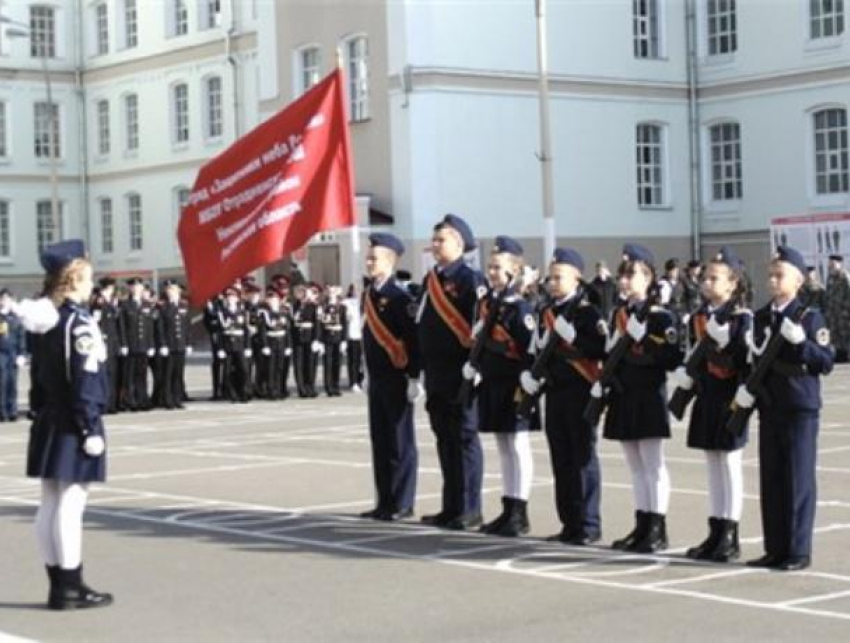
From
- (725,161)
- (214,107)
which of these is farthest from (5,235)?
(725,161)

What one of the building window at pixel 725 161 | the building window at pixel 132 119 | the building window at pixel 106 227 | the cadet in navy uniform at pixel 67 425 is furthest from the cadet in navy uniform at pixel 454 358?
the building window at pixel 106 227

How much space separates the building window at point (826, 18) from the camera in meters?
43.7

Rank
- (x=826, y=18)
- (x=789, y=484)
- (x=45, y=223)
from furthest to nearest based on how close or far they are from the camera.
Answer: (x=45, y=223) → (x=826, y=18) → (x=789, y=484)

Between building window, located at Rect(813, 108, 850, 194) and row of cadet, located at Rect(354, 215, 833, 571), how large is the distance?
31.4 metres

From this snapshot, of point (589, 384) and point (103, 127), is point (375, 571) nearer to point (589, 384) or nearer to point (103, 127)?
point (589, 384)

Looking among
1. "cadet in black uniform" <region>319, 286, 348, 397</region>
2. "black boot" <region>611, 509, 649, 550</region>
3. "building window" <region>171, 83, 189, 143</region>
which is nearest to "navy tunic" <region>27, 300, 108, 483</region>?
"black boot" <region>611, 509, 649, 550</region>

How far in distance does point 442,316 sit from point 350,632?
14.0 ft

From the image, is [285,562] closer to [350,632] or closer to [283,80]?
[350,632]

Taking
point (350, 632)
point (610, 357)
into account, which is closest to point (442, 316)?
point (610, 357)

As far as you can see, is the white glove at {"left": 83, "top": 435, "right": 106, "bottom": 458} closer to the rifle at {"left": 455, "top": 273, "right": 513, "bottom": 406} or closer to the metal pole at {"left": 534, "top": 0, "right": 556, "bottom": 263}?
the rifle at {"left": 455, "top": 273, "right": 513, "bottom": 406}

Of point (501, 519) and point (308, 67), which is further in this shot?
point (308, 67)

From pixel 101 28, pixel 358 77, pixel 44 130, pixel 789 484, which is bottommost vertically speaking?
pixel 789 484

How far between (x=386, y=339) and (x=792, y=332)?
386cm

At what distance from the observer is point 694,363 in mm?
11883
